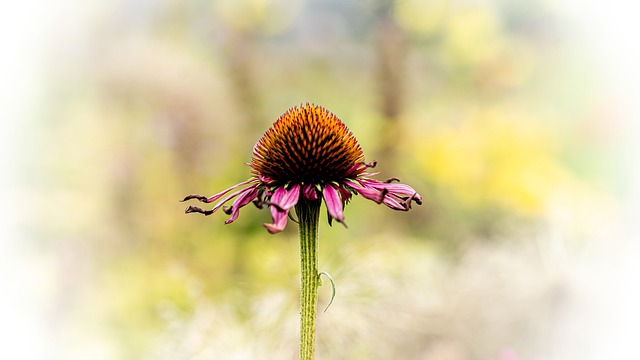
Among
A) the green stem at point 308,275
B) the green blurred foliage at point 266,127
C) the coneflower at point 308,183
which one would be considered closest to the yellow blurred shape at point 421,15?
the green blurred foliage at point 266,127

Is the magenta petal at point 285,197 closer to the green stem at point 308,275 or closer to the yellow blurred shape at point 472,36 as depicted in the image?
the green stem at point 308,275

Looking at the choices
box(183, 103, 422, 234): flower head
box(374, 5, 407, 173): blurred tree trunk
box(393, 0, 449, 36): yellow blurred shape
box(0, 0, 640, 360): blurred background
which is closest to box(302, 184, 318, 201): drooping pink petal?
box(183, 103, 422, 234): flower head

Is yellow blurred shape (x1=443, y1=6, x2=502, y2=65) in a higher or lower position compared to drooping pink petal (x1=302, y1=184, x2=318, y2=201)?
higher

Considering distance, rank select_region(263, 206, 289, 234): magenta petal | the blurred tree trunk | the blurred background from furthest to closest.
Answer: the blurred tree trunk → the blurred background → select_region(263, 206, 289, 234): magenta petal

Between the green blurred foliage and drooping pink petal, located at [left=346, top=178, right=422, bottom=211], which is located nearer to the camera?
drooping pink petal, located at [left=346, top=178, right=422, bottom=211]

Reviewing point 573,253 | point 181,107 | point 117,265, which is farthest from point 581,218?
point 117,265

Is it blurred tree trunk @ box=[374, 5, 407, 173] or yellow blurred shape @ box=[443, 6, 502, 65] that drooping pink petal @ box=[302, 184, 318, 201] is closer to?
blurred tree trunk @ box=[374, 5, 407, 173]

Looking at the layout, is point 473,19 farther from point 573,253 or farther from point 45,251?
point 45,251
